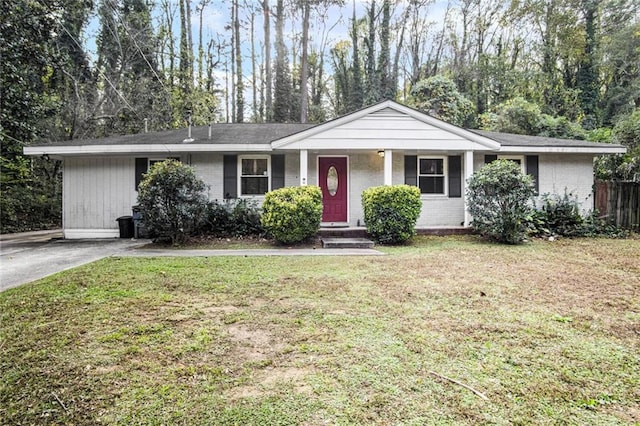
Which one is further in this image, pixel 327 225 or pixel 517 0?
pixel 517 0

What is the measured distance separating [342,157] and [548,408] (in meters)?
8.99

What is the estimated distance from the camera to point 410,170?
1048 cm

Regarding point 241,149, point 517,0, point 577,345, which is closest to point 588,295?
point 577,345

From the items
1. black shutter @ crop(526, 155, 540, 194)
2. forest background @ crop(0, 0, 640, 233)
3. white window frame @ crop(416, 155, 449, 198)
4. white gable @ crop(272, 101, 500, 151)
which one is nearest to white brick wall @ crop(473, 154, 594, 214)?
black shutter @ crop(526, 155, 540, 194)

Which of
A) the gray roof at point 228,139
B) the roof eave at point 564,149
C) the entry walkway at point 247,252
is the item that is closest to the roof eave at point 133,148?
the gray roof at point 228,139

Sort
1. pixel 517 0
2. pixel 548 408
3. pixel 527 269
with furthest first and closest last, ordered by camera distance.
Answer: pixel 517 0, pixel 527 269, pixel 548 408

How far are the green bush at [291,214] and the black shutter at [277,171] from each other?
1965 millimetres

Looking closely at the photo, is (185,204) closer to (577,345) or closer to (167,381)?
(167,381)

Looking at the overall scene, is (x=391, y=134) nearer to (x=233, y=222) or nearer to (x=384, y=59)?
(x=233, y=222)

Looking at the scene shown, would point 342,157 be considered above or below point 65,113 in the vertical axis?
below

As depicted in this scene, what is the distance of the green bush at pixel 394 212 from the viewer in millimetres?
8180

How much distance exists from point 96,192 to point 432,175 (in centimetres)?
993

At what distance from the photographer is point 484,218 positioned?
332 inches

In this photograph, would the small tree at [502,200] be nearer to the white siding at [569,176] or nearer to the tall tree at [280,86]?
the white siding at [569,176]
